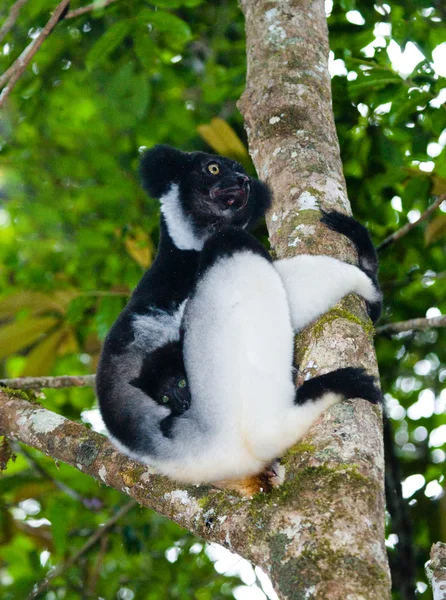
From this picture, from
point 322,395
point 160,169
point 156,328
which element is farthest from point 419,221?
point 322,395


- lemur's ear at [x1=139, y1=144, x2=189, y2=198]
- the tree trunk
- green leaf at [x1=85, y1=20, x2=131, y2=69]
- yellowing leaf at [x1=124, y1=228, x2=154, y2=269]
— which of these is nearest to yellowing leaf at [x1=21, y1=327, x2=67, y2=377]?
yellowing leaf at [x1=124, y1=228, x2=154, y2=269]

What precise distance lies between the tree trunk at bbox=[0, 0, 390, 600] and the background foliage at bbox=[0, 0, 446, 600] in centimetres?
57

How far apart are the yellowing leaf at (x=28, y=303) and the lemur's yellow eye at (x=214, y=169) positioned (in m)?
1.58

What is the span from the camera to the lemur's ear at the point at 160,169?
3457 mm

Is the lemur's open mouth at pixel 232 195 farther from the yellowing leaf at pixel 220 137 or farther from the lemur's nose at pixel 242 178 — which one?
the yellowing leaf at pixel 220 137

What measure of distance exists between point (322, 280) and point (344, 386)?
582 mm

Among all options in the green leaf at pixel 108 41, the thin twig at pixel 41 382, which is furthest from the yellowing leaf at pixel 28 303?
the green leaf at pixel 108 41

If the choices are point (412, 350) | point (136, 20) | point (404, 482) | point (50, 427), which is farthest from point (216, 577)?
point (136, 20)

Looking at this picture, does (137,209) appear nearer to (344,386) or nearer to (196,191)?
(196,191)

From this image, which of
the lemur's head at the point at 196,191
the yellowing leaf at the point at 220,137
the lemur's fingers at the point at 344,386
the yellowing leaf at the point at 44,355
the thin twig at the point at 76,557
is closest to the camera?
the lemur's fingers at the point at 344,386

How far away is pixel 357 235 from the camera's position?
2623mm

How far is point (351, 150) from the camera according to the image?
4.77m

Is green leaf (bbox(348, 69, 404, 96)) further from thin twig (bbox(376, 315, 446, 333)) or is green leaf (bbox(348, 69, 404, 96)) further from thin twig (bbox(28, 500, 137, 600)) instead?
thin twig (bbox(28, 500, 137, 600))

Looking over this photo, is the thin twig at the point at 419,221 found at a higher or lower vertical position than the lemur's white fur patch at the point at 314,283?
lower
